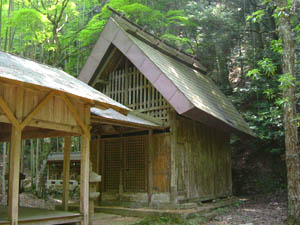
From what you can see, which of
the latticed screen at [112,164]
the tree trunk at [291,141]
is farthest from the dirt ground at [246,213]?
the latticed screen at [112,164]

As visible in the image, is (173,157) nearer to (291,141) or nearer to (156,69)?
(156,69)

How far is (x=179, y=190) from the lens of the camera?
10000 millimetres

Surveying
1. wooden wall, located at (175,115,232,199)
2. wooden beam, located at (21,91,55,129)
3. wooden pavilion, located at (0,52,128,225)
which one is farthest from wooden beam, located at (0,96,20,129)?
wooden wall, located at (175,115,232,199)

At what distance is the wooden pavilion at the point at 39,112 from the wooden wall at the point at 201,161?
377 cm

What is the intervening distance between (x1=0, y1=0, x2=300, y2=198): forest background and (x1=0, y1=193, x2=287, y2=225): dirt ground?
1524 millimetres

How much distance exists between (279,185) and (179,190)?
6.88 metres

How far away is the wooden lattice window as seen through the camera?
1037 cm

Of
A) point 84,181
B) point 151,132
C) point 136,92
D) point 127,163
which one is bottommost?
point 84,181

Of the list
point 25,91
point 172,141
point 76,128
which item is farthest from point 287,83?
point 25,91

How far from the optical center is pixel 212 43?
707 inches

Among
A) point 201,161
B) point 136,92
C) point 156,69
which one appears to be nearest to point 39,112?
point 156,69

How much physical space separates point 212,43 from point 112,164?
32.9 feet

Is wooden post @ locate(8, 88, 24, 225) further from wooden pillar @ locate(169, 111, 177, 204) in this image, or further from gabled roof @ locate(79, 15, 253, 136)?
wooden pillar @ locate(169, 111, 177, 204)

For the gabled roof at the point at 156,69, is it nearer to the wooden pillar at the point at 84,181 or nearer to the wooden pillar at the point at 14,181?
the wooden pillar at the point at 84,181
